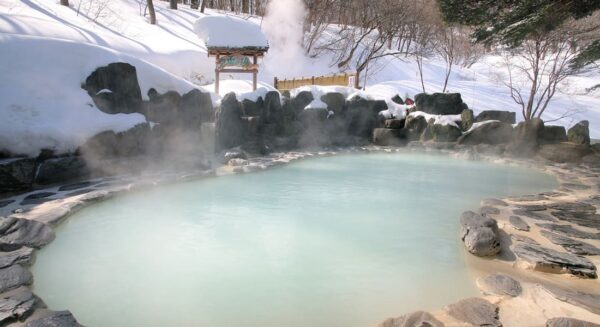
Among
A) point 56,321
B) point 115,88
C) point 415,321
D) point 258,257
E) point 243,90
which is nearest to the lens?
point 56,321

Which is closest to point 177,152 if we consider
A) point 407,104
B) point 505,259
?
point 505,259

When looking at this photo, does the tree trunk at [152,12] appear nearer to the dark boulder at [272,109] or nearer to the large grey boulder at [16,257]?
the dark boulder at [272,109]

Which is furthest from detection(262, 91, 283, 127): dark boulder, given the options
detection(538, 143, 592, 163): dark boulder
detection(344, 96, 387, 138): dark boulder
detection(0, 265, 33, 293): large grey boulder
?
detection(0, 265, 33, 293): large grey boulder

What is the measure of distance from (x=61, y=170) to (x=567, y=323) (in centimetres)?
625

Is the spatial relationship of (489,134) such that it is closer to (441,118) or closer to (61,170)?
(441,118)

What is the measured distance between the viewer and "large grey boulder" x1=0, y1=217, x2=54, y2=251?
11.0 ft

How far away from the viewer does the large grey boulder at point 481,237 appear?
11.4 feet

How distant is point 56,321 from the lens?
2199mm

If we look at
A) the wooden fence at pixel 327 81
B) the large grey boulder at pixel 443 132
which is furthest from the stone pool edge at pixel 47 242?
the wooden fence at pixel 327 81

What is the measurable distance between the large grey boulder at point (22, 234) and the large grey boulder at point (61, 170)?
74.2 inches

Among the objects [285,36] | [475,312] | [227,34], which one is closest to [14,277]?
[475,312]

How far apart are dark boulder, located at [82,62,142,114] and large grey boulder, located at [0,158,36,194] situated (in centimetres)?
183

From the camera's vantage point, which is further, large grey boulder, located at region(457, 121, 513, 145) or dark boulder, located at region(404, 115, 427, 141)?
dark boulder, located at region(404, 115, 427, 141)

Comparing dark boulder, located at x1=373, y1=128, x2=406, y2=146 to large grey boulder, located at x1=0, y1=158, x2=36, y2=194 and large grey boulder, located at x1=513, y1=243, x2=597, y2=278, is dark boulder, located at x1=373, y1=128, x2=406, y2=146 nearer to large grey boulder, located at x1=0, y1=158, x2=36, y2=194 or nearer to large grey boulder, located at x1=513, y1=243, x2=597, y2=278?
large grey boulder, located at x1=513, y1=243, x2=597, y2=278
